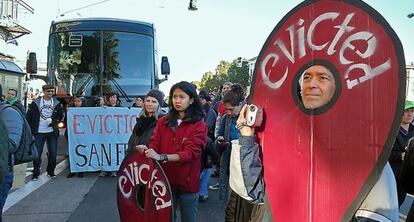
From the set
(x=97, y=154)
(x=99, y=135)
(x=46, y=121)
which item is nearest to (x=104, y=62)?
(x=99, y=135)

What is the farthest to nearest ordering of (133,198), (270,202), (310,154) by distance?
(133,198) → (270,202) → (310,154)

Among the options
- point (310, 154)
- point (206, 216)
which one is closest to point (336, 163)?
point (310, 154)

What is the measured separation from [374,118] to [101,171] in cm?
736

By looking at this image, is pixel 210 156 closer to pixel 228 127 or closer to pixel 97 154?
pixel 228 127

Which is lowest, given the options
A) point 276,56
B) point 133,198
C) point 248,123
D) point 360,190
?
point 133,198

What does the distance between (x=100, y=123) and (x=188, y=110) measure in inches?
202

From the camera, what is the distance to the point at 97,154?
812cm

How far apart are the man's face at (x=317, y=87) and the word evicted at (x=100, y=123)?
6900mm

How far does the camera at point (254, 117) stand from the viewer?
1.68 meters

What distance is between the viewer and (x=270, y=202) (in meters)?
1.65

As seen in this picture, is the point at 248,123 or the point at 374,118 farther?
the point at 248,123

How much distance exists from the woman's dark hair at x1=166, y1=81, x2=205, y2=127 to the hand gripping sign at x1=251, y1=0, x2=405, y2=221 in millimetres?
1714

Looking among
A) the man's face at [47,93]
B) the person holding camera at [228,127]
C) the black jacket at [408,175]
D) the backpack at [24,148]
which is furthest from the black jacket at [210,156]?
the man's face at [47,93]

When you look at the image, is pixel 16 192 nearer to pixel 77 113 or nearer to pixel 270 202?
pixel 77 113
